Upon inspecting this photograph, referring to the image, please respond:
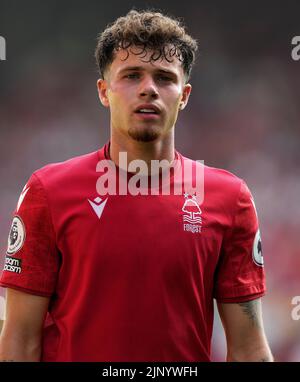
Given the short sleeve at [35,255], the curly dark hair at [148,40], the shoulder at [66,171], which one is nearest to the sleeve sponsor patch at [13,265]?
the short sleeve at [35,255]

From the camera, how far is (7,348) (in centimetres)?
234

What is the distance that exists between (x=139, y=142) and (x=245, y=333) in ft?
2.53

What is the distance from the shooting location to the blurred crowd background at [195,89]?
586 centimetres

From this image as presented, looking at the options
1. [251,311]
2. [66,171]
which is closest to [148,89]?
[66,171]

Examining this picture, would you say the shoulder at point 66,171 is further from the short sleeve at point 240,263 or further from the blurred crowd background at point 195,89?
the blurred crowd background at point 195,89

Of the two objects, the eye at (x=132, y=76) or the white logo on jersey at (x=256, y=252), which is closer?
the eye at (x=132, y=76)

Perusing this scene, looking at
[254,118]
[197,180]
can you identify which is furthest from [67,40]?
[197,180]

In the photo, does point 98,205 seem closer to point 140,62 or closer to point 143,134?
point 143,134

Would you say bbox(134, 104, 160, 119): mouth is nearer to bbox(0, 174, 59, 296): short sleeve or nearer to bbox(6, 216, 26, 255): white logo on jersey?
bbox(0, 174, 59, 296): short sleeve

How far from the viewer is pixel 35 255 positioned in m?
2.40

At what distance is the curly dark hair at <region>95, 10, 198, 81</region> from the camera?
8.19ft

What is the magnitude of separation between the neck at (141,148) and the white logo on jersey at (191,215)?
7.0 inches

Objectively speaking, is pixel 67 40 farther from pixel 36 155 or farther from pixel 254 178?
pixel 254 178
